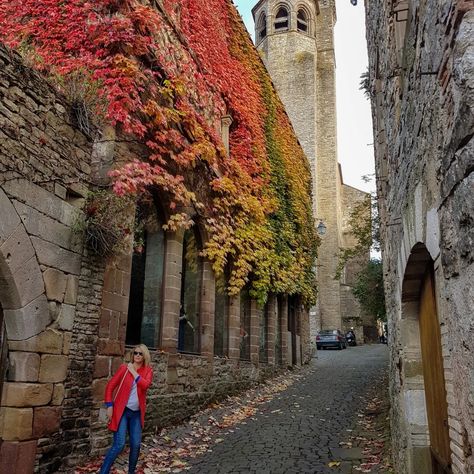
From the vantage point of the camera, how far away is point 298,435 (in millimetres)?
7000

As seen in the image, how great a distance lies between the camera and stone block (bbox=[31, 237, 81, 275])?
4.72 meters

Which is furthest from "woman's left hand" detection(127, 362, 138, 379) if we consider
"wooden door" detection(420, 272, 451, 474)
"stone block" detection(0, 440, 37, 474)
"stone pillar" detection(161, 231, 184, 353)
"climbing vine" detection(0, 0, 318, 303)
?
"stone pillar" detection(161, 231, 184, 353)

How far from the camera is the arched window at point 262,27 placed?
38.3 meters

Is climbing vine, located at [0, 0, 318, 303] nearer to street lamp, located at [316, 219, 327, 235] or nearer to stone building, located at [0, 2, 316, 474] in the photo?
stone building, located at [0, 2, 316, 474]

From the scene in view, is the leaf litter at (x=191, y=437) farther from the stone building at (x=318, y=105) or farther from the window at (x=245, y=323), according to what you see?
the stone building at (x=318, y=105)

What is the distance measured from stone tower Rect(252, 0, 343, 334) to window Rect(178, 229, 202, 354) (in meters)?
24.9

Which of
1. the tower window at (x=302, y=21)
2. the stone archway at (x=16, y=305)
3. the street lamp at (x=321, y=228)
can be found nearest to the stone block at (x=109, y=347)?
the stone archway at (x=16, y=305)

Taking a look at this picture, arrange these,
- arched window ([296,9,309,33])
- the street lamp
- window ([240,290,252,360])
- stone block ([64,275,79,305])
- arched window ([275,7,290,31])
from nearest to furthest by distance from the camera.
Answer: stone block ([64,275,79,305])
window ([240,290,252,360])
the street lamp
arched window ([275,7,290,31])
arched window ([296,9,309,33])

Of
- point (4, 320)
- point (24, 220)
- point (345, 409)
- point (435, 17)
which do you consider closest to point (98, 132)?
point (24, 220)

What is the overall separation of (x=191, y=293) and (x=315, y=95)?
2930 centimetres

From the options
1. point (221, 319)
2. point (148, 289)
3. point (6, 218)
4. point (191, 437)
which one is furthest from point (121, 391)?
point (221, 319)

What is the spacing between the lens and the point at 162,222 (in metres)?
8.24

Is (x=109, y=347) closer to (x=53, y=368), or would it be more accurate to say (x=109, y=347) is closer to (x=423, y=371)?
(x=53, y=368)

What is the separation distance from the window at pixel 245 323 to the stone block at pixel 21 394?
7.30 metres
